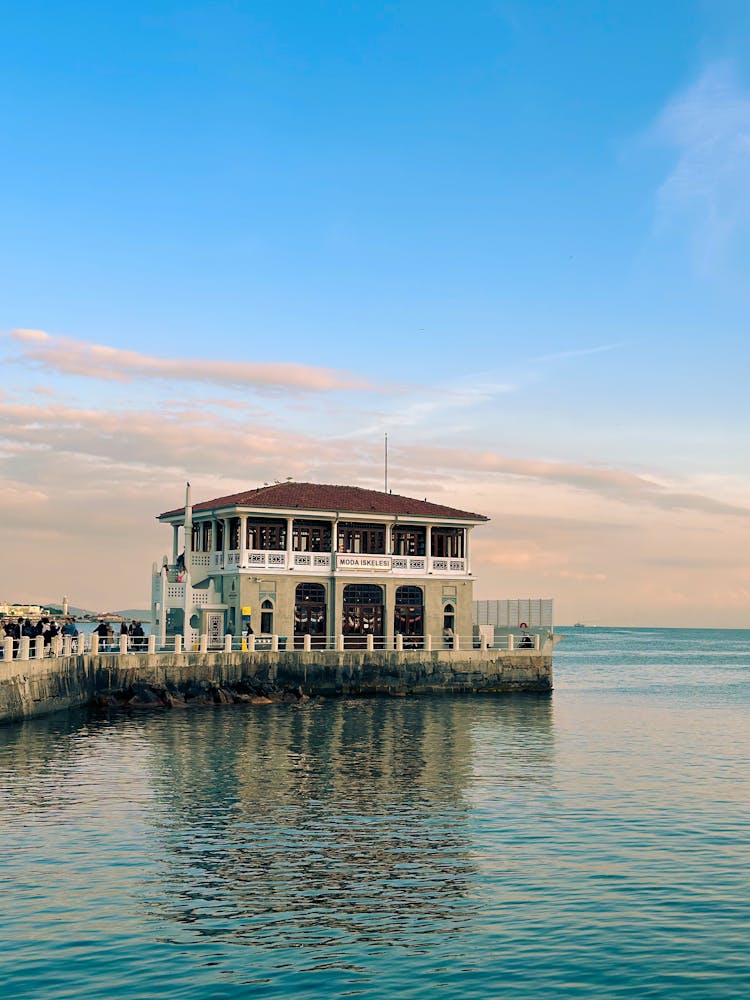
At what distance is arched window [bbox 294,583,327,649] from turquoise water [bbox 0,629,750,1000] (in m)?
18.7

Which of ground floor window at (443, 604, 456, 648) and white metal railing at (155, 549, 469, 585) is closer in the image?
white metal railing at (155, 549, 469, 585)

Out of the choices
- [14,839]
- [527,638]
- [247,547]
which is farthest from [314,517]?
[14,839]

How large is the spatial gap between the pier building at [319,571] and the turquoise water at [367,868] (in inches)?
698

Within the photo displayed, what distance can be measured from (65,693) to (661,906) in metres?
30.6

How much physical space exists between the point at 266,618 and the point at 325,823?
3256 cm

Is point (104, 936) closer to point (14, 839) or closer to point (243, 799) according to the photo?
point (14, 839)

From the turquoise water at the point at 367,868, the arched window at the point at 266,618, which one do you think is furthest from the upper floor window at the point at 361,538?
the turquoise water at the point at 367,868

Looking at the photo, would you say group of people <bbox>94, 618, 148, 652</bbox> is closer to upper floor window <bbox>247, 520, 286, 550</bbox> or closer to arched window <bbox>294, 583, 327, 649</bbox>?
upper floor window <bbox>247, 520, 286, 550</bbox>

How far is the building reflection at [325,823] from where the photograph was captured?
16.1 metres

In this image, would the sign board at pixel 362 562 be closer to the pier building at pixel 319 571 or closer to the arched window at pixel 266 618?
the pier building at pixel 319 571

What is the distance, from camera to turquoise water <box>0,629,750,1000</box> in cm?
1394

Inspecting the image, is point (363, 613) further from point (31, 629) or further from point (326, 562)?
point (31, 629)

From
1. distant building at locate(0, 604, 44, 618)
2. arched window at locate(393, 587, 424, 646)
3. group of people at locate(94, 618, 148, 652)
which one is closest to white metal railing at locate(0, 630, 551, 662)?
group of people at locate(94, 618, 148, 652)

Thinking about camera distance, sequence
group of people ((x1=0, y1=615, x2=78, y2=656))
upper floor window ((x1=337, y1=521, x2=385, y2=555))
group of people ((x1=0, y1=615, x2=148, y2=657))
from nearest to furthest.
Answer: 1. group of people ((x1=0, y1=615, x2=78, y2=656))
2. group of people ((x1=0, y1=615, x2=148, y2=657))
3. upper floor window ((x1=337, y1=521, x2=385, y2=555))
